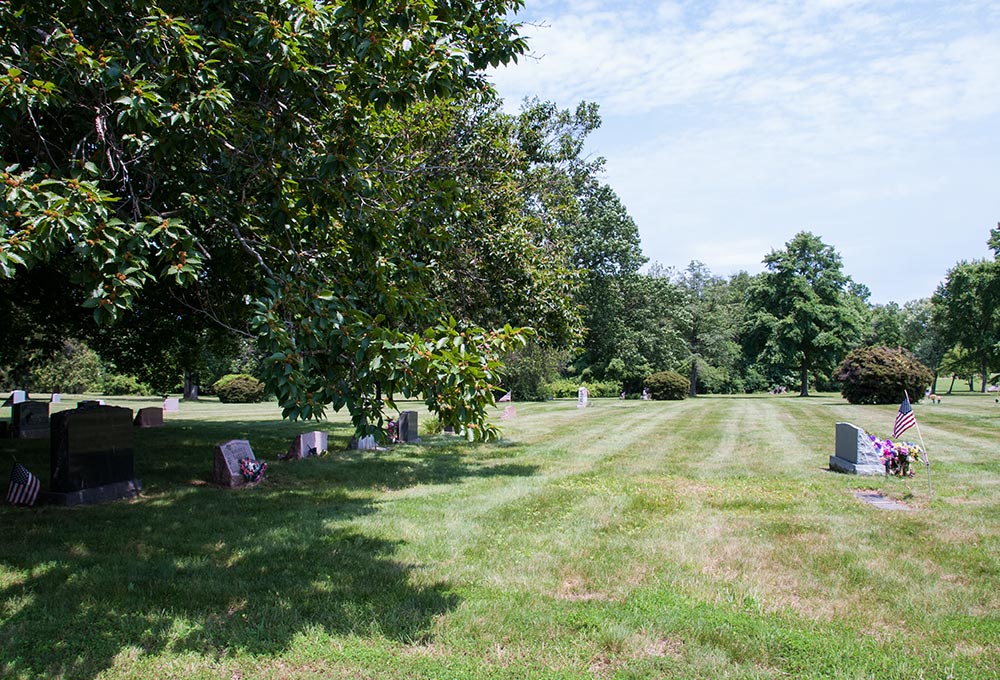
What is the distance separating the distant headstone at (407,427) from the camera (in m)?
18.6

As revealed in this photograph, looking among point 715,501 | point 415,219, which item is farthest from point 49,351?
point 715,501

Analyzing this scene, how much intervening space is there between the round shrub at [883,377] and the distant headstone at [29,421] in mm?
35240

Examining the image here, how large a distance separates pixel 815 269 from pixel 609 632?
55.9 m

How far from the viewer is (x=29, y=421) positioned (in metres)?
19.8

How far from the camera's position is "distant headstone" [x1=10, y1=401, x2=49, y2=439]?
1950cm

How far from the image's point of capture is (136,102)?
5.52m

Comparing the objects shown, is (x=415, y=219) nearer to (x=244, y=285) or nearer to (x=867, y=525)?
(x=244, y=285)

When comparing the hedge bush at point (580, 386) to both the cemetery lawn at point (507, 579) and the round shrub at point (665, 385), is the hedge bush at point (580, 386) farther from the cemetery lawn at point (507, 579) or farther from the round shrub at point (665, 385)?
the cemetery lawn at point (507, 579)

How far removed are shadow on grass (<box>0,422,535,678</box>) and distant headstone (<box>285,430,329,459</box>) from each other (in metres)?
4.18

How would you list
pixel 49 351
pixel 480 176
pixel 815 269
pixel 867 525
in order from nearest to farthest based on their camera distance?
pixel 867 525 < pixel 480 176 < pixel 49 351 < pixel 815 269

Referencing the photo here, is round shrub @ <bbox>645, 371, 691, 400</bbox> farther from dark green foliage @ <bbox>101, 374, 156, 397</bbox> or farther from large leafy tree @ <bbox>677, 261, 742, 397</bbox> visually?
dark green foliage @ <bbox>101, 374, 156, 397</bbox>

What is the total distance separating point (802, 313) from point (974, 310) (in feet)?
50.0

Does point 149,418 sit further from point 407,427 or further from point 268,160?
point 268,160

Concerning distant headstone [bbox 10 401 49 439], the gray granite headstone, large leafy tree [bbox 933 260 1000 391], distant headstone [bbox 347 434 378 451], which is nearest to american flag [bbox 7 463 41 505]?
the gray granite headstone
